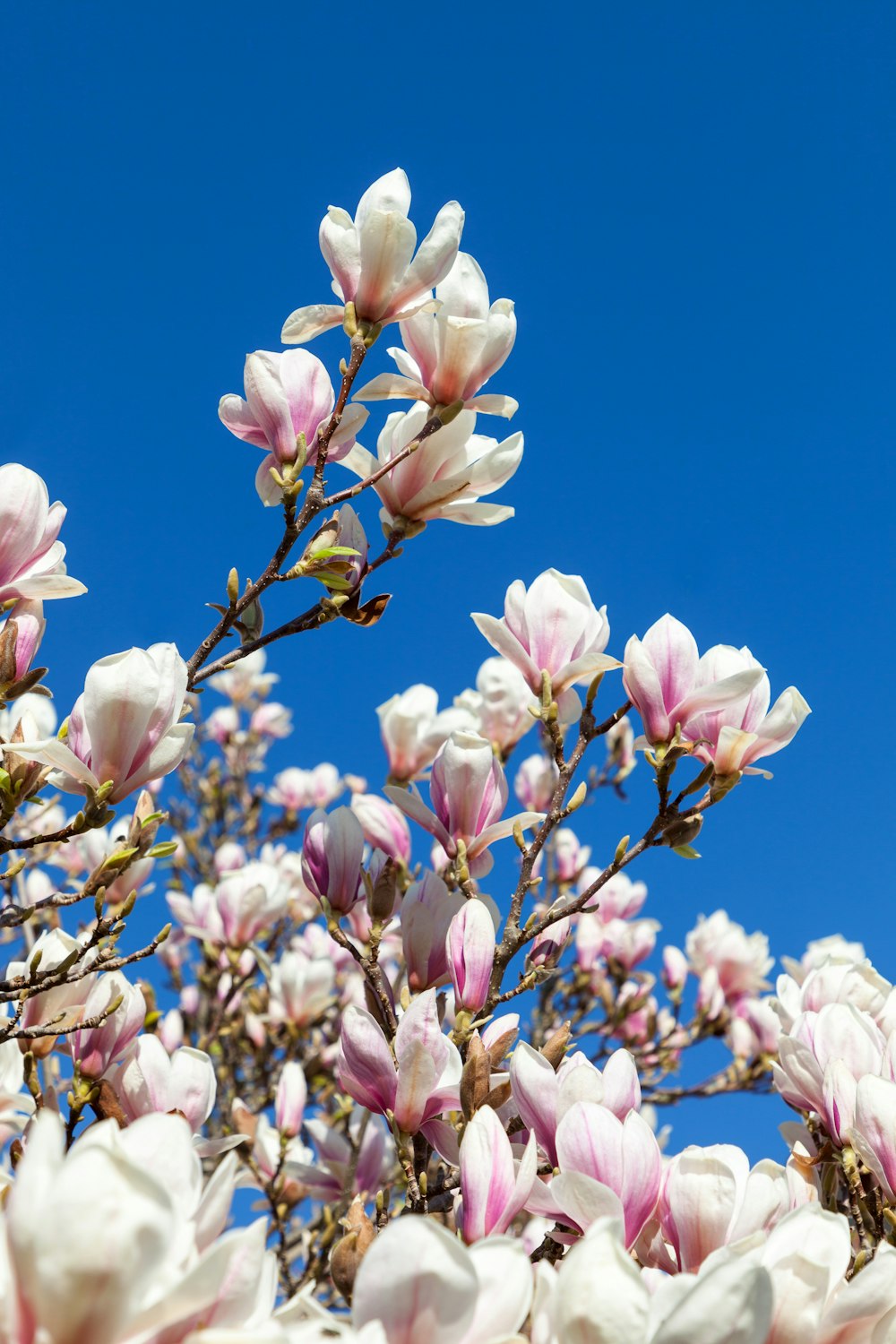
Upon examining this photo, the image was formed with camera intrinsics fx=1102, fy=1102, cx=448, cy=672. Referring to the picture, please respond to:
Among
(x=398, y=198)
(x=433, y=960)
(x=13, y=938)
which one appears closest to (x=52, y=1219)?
(x=433, y=960)

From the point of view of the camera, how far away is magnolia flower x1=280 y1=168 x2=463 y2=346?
2.00 metres

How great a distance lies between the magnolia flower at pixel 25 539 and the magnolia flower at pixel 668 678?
100 centimetres

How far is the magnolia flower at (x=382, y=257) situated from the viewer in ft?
6.55

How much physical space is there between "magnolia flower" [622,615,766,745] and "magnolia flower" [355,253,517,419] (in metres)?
0.53

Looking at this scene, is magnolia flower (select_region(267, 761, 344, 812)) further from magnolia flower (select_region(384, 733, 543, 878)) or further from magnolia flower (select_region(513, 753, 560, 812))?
magnolia flower (select_region(384, 733, 543, 878))

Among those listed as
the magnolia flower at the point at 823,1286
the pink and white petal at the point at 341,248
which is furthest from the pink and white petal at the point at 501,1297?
the pink and white petal at the point at 341,248

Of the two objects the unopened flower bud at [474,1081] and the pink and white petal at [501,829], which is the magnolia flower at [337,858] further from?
the unopened flower bud at [474,1081]

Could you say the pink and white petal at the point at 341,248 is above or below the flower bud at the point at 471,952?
above

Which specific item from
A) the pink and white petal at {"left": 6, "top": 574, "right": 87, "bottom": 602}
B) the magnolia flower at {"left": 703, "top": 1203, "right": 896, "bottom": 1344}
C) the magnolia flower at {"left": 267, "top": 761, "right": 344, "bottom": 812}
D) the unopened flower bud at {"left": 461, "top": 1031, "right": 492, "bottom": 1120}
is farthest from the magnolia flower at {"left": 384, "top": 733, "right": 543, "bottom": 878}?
the magnolia flower at {"left": 267, "top": 761, "right": 344, "bottom": 812}

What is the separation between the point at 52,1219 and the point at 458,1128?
3.75 ft

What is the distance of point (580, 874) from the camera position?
5172 mm

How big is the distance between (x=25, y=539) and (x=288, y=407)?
0.55m

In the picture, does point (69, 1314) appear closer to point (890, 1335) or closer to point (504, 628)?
point (890, 1335)

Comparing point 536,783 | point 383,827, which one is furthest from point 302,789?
point 383,827
